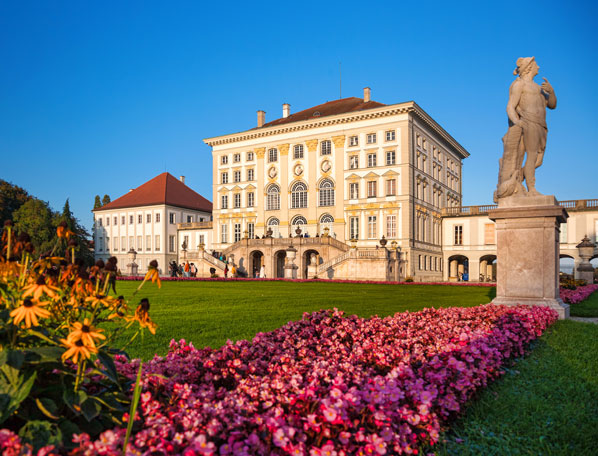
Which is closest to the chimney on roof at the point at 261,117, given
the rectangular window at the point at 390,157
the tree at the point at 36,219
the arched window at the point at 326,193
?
the arched window at the point at 326,193

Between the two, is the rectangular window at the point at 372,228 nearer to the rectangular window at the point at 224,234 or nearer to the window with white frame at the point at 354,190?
the window with white frame at the point at 354,190

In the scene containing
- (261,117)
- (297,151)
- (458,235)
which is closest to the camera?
(458,235)

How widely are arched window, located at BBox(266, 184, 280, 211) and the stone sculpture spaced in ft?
141

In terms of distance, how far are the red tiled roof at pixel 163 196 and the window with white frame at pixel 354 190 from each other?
2642 cm

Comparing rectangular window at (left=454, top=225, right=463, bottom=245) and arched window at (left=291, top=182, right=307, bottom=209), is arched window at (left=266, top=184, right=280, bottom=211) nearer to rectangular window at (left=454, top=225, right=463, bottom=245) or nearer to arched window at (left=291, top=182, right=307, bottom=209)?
arched window at (left=291, top=182, right=307, bottom=209)

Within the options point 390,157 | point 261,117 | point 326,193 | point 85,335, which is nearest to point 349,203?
point 326,193

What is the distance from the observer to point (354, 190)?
48062 mm

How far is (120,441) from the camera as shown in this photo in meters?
2.08

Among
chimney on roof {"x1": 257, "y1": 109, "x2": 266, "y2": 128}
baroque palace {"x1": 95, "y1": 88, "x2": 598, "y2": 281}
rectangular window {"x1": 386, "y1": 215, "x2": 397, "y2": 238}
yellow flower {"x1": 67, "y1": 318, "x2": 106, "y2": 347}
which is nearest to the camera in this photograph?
yellow flower {"x1": 67, "y1": 318, "x2": 106, "y2": 347}

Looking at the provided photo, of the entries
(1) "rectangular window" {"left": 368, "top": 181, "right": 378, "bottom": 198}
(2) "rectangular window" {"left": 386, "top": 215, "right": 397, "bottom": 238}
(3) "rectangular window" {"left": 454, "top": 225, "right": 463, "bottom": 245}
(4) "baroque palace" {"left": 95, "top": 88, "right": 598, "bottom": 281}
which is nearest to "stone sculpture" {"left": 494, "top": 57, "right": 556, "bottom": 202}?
(4) "baroque palace" {"left": 95, "top": 88, "right": 598, "bottom": 281}

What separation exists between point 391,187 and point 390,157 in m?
2.90

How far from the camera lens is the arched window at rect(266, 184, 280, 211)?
52344mm

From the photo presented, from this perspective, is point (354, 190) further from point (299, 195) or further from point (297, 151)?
point (297, 151)

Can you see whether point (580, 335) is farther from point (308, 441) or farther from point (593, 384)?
point (308, 441)
